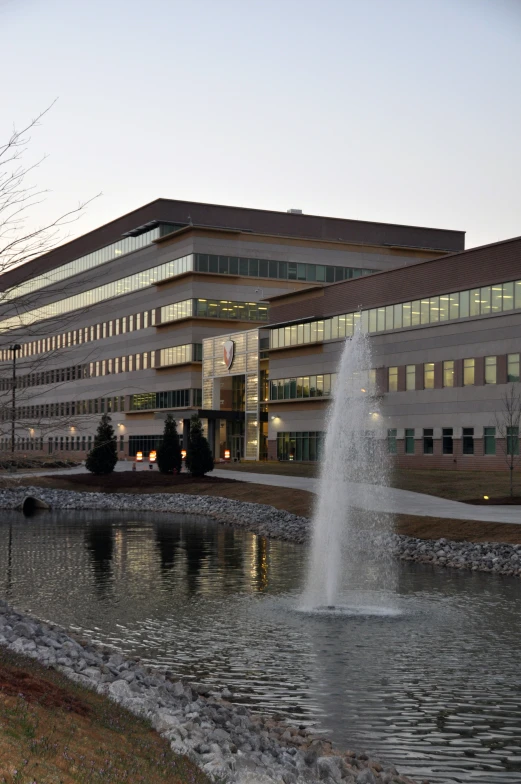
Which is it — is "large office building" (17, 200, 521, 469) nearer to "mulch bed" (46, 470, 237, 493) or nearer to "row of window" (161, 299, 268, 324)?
"row of window" (161, 299, 268, 324)

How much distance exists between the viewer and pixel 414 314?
7200 centimetres

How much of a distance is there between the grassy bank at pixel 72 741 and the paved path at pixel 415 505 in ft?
87.1

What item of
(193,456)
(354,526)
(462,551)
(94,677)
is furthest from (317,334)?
(94,677)

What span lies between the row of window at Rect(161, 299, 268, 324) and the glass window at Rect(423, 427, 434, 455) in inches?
1566

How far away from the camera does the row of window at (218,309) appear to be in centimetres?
10481

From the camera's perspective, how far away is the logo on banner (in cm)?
9712

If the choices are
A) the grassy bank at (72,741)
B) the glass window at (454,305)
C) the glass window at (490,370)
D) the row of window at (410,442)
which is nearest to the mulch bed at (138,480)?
the row of window at (410,442)

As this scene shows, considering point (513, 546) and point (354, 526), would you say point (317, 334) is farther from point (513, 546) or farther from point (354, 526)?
point (513, 546)

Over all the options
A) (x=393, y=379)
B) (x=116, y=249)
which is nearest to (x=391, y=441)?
(x=393, y=379)

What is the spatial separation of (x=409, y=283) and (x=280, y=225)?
127 ft

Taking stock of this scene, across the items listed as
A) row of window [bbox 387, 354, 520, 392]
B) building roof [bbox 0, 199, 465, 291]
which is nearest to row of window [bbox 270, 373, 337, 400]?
row of window [bbox 387, 354, 520, 392]

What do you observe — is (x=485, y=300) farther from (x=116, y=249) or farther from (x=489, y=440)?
(x=116, y=249)

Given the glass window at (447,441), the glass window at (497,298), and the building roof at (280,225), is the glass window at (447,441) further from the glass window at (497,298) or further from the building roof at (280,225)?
the building roof at (280,225)

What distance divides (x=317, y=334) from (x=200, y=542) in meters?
47.2
